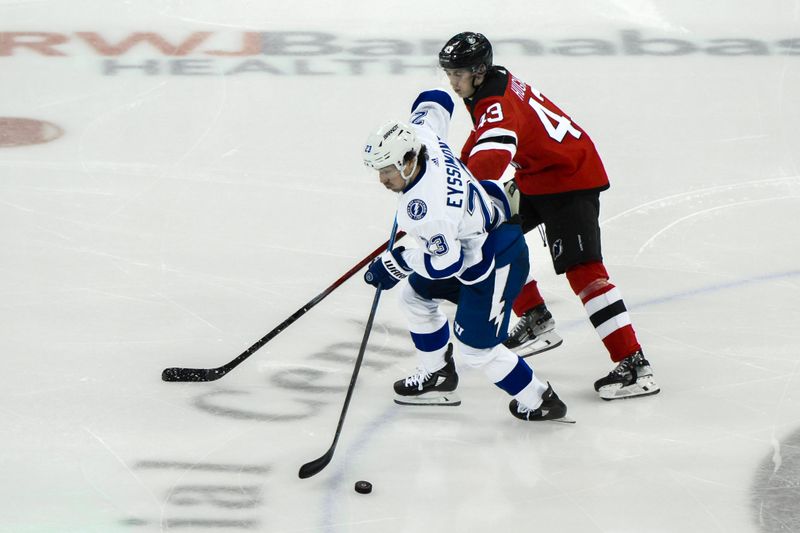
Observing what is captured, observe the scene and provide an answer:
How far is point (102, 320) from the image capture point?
175 inches

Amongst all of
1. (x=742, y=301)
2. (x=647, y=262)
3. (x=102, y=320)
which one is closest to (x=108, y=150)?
(x=102, y=320)

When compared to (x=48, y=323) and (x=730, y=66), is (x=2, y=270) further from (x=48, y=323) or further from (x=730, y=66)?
(x=730, y=66)

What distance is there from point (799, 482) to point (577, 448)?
665 millimetres

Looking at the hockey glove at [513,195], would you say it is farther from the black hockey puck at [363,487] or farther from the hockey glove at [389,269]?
the black hockey puck at [363,487]

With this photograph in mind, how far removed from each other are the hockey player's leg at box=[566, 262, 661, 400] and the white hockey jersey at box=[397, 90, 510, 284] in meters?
0.49

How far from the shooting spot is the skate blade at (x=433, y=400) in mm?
3992

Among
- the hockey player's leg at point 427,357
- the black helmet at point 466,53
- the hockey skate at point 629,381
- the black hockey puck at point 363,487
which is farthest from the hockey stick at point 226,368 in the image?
the hockey skate at point 629,381

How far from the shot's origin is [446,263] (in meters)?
3.47

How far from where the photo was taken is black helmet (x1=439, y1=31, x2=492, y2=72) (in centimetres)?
392

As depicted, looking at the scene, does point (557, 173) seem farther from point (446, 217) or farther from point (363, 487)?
point (363, 487)

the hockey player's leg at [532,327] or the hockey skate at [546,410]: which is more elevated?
the hockey player's leg at [532,327]

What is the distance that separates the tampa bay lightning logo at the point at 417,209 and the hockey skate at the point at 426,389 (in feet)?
2.57

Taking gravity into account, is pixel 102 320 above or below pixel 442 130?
below

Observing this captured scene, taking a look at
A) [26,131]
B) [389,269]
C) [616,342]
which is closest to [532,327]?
[616,342]
